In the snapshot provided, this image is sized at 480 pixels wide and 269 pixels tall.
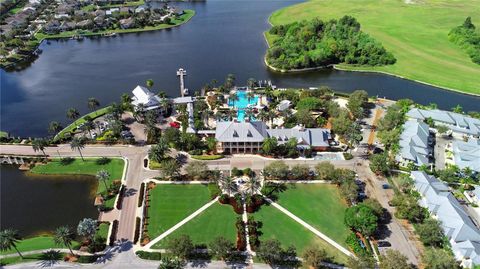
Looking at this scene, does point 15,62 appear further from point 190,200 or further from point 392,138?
point 392,138

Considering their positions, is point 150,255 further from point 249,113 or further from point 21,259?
point 249,113

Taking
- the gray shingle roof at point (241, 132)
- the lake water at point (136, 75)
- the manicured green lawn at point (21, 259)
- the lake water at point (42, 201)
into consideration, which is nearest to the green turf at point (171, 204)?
the lake water at point (42, 201)

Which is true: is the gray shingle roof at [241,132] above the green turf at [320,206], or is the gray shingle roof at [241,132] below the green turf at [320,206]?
above

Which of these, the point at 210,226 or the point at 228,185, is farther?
the point at 228,185

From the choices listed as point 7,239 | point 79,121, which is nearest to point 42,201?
point 7,239

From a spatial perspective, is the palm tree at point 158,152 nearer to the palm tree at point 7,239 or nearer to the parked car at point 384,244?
the palm tree at point 7,239

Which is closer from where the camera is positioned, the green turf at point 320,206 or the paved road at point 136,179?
the paved road at point 136,179
